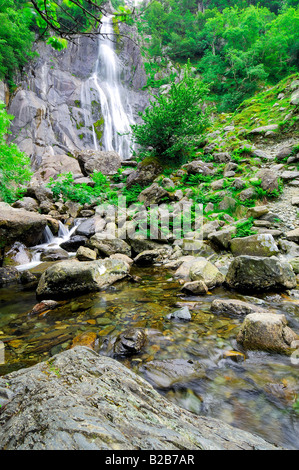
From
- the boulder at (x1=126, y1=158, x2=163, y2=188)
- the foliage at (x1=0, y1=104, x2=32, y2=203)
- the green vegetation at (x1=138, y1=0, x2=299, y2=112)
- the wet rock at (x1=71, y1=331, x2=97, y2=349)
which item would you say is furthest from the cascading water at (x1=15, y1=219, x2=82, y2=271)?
the green vegetation at (x1=138, y1=0, x2=299, y2=112)

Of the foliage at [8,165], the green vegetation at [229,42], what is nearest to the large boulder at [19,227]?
the foliage at [8,165]

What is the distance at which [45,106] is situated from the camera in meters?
22.4

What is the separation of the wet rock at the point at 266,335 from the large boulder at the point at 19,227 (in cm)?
692

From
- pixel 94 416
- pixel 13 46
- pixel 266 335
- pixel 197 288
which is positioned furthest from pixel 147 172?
pixel 13 46

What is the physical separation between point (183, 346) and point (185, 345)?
0.03 m

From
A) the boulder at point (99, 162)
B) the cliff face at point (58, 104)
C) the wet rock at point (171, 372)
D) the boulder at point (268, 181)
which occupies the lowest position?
the wet rock at point (171, 372)

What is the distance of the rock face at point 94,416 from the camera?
939mm

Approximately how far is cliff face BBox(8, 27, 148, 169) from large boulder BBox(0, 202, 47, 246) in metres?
15.0

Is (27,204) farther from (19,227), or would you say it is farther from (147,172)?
(147,172)

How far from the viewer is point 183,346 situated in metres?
2.62

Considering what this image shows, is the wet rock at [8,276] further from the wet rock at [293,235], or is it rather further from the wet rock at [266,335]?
the wet rock at [293,235]
